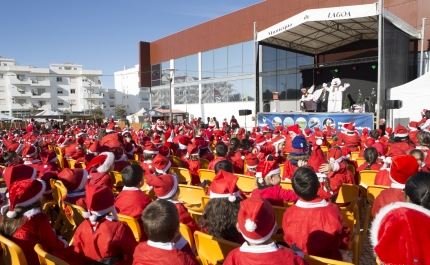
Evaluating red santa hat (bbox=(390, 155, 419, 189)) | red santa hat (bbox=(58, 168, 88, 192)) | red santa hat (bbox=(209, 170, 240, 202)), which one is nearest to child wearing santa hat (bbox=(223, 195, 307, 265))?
red santa hat (bbox=(209, 170, 240, 202))

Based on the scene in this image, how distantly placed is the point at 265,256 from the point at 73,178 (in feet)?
9.16

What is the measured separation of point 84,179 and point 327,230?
9.29 ft

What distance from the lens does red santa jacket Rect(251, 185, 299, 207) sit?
354cm

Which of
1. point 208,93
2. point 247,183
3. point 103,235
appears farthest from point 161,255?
point 208,93

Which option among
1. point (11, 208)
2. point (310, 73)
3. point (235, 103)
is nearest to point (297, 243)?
point (11, 208)

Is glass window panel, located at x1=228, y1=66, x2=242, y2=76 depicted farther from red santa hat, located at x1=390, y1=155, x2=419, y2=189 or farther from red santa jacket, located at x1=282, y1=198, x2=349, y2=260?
red santa jacket, located at x1=282, y1=198, x2=349, y2=260

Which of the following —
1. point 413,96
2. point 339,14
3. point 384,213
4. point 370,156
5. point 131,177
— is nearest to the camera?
point 384,213

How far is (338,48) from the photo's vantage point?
854 inches

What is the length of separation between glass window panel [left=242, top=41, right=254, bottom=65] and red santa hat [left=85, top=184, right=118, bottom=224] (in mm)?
24442

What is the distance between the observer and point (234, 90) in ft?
92.0

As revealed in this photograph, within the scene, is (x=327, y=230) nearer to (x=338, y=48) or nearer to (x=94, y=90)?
(x=338, y=48)

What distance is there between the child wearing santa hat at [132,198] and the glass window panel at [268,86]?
21.8 metres

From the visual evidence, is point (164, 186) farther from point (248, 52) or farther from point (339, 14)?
point (248, 52)

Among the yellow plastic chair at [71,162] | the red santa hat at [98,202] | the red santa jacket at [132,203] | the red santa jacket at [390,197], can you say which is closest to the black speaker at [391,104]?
the red santa jacket at [390,197]
